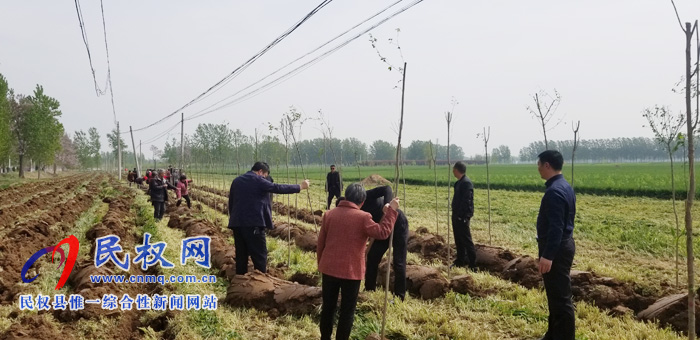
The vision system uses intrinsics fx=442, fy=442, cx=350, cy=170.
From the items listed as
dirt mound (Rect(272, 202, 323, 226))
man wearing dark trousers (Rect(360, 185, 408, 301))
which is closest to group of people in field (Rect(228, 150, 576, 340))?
man wearing dark trousers (Rect(360, 185, 408, 301))

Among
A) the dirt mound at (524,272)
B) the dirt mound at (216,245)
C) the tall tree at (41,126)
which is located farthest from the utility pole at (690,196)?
the tall tree at (41,126)

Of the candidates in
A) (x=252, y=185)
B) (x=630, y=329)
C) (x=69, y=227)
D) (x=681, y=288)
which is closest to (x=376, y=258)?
(x=252, y=185)

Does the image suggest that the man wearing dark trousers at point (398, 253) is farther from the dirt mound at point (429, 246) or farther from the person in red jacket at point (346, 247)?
the dirt mound at point (429, 246)

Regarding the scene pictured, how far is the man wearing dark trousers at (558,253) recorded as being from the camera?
374 cm

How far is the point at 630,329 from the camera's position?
438 cm

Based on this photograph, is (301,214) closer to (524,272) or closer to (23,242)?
(23,242)

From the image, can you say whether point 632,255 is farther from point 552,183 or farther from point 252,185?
point 252,185

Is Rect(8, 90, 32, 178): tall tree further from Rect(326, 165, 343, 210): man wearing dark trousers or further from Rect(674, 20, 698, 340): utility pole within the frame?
Rect(674, 20, 698, 340): utility pole

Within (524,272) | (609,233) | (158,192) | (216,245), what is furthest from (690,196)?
(158,192)

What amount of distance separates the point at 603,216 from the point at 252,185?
41.1 ft

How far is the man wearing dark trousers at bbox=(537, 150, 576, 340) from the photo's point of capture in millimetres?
3740

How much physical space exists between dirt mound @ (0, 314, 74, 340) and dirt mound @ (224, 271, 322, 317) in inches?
68.1

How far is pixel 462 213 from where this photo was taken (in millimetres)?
6906

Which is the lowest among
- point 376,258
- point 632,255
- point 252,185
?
point 632,255
